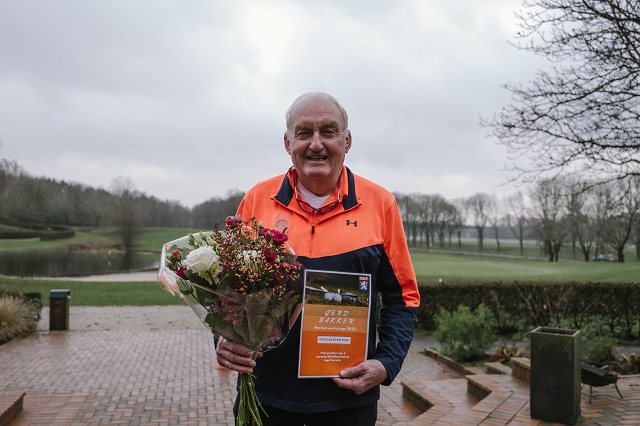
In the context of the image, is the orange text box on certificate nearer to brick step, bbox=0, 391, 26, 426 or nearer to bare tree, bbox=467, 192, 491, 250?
brick step, bbox=0, 391, 26, 426

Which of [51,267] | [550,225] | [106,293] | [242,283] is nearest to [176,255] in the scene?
[242,283]

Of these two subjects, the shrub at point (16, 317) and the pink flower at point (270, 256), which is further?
the shrub at point (16, 317)

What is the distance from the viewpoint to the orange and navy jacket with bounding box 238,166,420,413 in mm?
2018

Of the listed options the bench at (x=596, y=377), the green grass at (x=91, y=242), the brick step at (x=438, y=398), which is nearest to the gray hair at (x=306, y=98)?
the brick step at (x=438, y=398)

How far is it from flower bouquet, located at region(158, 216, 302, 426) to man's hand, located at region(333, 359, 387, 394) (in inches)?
11.2

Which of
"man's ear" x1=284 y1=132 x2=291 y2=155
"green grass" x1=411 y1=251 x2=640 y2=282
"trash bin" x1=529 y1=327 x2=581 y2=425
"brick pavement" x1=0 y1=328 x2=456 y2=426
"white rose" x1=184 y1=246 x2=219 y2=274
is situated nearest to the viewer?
"white rose" x1=184 y1=246 x2=219 y2=274

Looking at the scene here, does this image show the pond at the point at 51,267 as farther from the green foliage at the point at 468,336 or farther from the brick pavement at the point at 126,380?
the green foliage at the point at 468,336

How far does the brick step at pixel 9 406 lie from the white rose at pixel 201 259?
4.73 m

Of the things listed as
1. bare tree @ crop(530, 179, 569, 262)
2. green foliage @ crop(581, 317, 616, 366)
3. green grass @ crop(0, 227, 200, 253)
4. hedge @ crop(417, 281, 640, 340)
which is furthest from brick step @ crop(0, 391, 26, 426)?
bare tree @ crop(530, 179, 569, 262)

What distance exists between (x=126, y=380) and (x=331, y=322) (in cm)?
660

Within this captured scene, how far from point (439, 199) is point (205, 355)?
7294cm

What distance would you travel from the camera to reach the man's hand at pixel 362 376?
1.95 m

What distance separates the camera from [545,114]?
30.6 feet

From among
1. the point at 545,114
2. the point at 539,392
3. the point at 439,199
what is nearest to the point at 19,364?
the point at 539,392
